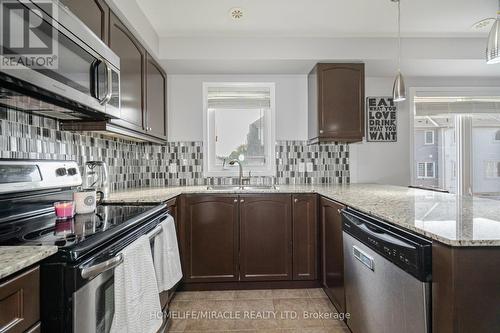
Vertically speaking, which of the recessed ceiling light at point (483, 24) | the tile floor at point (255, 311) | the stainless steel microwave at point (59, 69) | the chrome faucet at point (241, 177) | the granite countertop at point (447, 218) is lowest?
the tile floor at point (255, 311)

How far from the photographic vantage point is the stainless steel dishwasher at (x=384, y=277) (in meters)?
0.97

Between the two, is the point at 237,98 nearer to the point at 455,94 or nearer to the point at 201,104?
the point at 201,104

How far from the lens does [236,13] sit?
222 cm

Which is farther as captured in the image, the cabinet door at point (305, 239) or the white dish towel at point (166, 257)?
the cabinet door at point (305, 239)

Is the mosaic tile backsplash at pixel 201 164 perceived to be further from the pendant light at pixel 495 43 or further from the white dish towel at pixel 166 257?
the pendant light at pixel 495 43

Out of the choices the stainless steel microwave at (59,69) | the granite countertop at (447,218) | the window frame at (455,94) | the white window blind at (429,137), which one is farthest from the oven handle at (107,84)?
the white window blind at (429,137)

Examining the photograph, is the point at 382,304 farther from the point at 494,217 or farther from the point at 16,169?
the point at 16,169

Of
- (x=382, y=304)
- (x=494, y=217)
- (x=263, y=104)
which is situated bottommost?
(x=382, y=304)

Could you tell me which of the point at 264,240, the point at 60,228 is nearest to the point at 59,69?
the point at 60,228

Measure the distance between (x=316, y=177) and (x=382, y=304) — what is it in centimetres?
189

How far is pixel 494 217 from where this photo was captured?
115cm

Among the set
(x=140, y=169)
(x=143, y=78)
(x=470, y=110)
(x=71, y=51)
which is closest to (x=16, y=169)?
(x=71, y=51)

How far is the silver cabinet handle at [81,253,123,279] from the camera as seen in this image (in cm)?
90

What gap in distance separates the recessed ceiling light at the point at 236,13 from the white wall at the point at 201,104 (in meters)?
0.79
